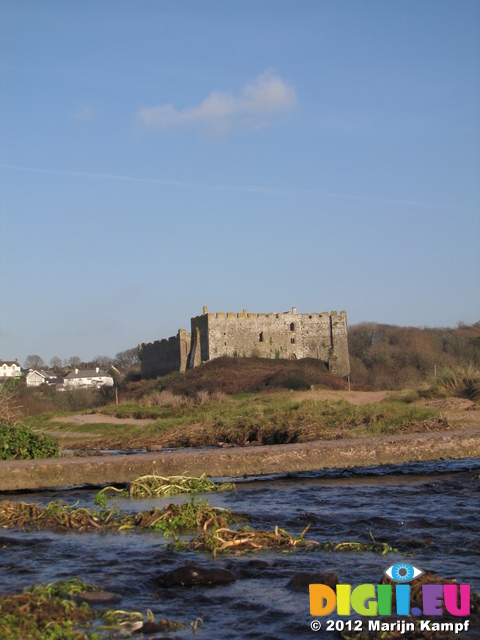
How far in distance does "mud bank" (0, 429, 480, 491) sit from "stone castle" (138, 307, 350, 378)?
139 ft

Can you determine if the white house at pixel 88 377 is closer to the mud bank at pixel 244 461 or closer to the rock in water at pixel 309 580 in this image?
the mud bank at pixel 244 461

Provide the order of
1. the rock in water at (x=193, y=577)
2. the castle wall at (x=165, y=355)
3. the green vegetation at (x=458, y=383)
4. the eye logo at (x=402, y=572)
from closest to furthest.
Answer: the eye logo at (x=402, y=572) < the rock in water at (x=193, y=577) < the green vegetation at (x=458, y=383) < the castle wall at (x=165, y=355)

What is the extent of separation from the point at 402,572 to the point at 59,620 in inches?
87.2

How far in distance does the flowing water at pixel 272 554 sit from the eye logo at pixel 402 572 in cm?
12

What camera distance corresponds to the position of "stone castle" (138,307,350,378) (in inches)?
2103

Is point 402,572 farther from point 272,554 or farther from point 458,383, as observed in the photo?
point 458,383

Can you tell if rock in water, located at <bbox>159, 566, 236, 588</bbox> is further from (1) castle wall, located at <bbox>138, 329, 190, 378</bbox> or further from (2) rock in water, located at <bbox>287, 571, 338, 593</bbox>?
(1) castle wall, located at <bbox>138, 329, 190, 378</bbox>

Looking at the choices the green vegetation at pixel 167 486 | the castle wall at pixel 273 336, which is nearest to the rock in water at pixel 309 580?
the green vegetation at pixel 167 486

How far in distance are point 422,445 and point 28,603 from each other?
7.20 meters

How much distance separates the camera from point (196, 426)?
20031mm

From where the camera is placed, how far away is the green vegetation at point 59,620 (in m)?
4.00

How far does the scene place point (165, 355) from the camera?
2328 inches

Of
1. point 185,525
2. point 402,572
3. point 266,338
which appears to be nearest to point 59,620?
point 402,572

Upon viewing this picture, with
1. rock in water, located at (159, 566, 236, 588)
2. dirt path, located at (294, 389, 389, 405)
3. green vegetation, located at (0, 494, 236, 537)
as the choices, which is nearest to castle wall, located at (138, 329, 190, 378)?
dirt path, located at (294, 389, 389, 405)
